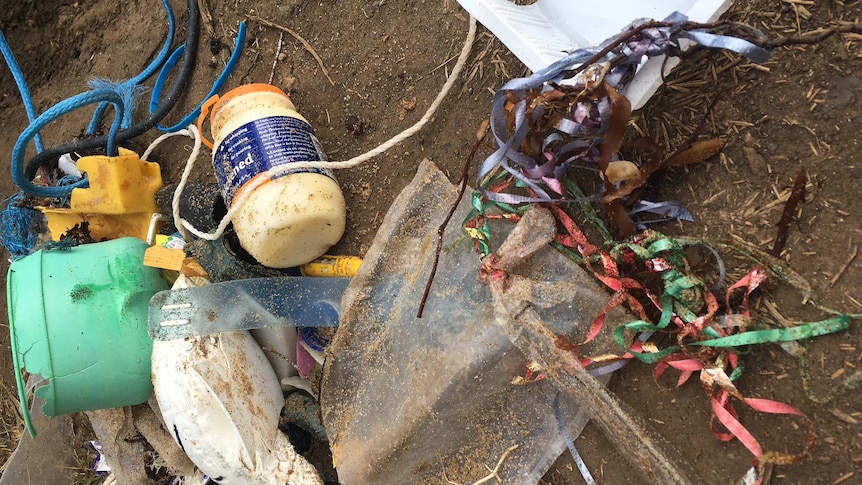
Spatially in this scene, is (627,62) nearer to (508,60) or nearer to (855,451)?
(508,60)

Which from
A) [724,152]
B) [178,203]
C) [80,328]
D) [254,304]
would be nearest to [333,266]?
[254,304]

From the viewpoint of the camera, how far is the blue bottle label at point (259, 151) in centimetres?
132

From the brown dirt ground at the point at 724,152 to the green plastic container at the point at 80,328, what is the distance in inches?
20.7

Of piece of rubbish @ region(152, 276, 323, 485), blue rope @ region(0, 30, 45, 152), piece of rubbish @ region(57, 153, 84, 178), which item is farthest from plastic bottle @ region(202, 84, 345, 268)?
blue rope @ region(0, 30, 45, 152)

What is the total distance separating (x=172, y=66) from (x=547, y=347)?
1512 millimetres

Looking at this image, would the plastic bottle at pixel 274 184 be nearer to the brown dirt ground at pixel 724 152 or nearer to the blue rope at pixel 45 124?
the brown dirt ground at pixel 724 152

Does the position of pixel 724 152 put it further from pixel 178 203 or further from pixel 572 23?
pixel 178 203

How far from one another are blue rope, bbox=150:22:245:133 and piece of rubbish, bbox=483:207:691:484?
1082 millimetres

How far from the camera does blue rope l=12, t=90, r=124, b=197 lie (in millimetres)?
1562

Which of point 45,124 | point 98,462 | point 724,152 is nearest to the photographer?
point 724,152

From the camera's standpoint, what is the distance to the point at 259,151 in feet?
4.34

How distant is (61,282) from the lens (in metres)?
1.34

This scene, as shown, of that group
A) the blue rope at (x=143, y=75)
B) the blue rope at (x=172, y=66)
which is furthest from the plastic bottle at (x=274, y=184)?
the blue rope at (x=143, y=75)

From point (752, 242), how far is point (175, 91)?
160cm
